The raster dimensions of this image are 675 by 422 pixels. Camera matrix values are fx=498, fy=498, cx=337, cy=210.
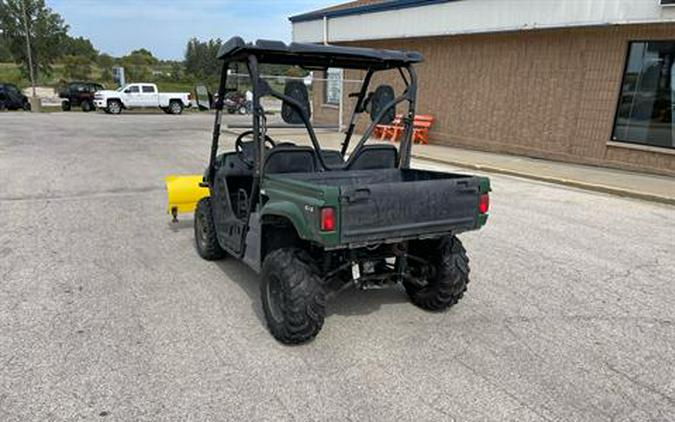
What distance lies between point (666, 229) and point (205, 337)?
6563 millimetres

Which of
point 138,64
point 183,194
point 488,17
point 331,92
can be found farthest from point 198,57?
point 183,194

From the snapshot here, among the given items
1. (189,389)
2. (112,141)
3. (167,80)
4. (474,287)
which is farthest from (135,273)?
(167,80)

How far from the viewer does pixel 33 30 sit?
45562 millimetres

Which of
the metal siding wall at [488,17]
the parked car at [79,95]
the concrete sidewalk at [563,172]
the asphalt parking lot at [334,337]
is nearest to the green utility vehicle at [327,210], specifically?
the asphalt parking lot at [334,337]

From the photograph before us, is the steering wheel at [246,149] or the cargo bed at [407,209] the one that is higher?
the steering wheel at [246,149]

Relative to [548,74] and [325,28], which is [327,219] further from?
[325,28]

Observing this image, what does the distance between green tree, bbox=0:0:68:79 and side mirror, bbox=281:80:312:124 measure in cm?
4810

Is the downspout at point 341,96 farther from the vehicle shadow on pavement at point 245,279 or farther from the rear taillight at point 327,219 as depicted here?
the rear taillight at point 327,219

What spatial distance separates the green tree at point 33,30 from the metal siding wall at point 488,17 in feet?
123

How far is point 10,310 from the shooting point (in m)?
4.04

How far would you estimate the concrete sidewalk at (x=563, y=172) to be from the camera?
9177mm

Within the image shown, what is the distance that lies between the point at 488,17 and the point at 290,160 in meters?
11.4

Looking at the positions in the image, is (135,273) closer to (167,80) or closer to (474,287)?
Answer: (474,287)

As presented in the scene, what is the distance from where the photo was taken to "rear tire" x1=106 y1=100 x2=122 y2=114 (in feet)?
97.0
